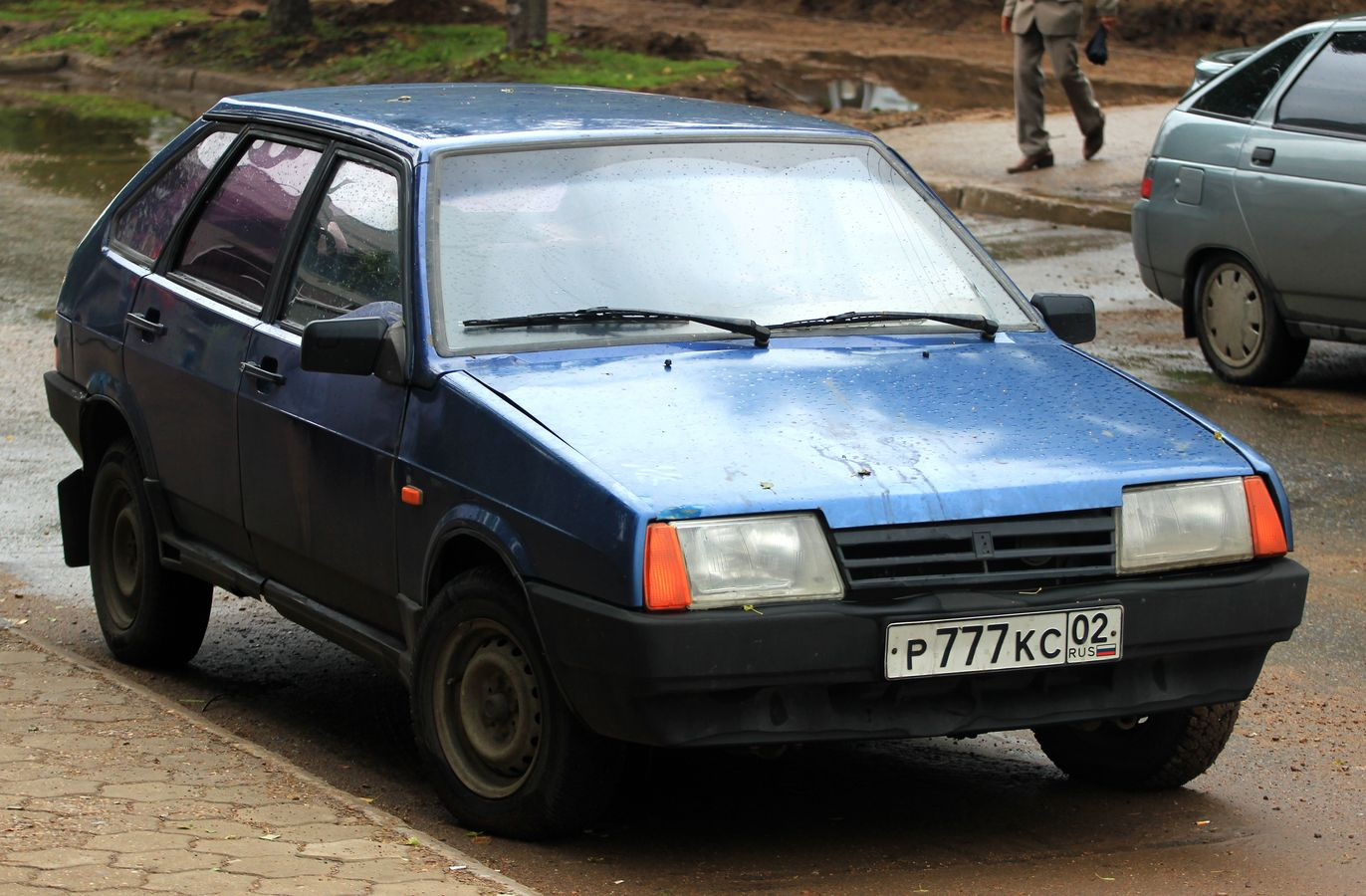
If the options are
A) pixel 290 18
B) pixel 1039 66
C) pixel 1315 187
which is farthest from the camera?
pixel 290 18

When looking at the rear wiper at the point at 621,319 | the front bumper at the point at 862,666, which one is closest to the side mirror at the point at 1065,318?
the rear wiper at the point at 621,319

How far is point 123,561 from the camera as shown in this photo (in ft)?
21.4

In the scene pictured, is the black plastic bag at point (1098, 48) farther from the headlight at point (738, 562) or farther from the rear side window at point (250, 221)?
the headlight at point (738, 562)

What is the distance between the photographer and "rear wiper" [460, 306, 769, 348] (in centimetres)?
500

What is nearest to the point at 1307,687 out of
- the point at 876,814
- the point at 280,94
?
the point at 876,814

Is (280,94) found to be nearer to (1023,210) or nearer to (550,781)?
(550,781)

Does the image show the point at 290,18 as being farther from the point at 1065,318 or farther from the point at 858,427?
the point at 858,427

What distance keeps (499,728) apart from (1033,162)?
12872mm

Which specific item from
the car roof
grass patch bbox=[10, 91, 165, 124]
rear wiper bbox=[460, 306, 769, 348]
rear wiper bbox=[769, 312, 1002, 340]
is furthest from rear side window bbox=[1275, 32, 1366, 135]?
grass patch bbox=[10, 91, 165, 124]

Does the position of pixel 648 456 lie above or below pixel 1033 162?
above

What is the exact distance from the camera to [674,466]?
4.34 meters

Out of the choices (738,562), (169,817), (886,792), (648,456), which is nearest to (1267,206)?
(886,792)

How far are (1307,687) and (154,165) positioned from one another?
3.69 metres

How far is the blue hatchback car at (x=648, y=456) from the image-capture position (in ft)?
14.0
